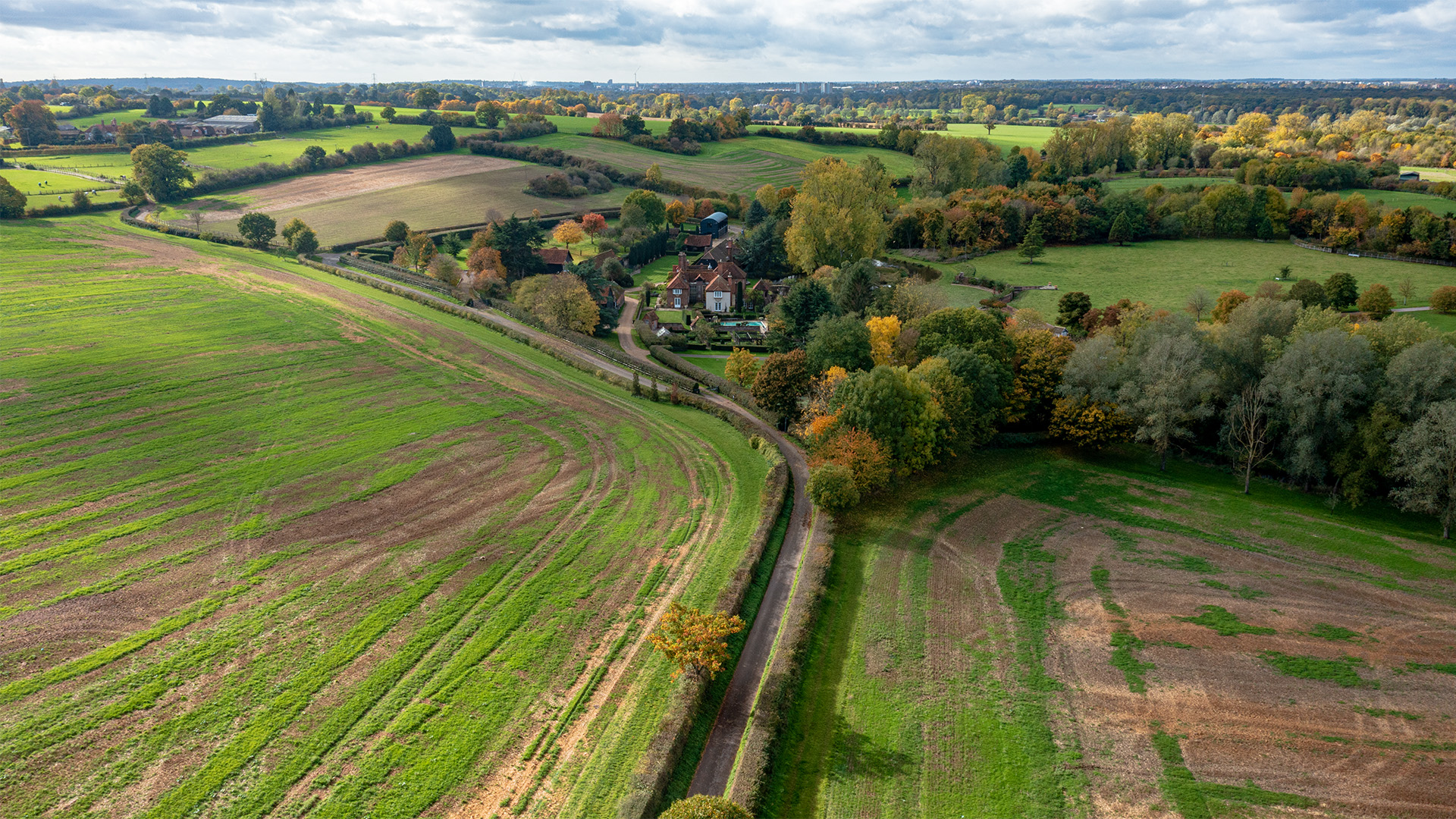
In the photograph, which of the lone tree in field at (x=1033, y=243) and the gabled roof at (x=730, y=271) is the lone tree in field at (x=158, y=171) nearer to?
the gabled roof at (x=730, y=271)

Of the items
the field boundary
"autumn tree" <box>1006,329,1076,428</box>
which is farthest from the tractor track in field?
the field boundary

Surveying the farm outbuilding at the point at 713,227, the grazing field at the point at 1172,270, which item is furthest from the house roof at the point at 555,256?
the grazing field at the point at 1172,270

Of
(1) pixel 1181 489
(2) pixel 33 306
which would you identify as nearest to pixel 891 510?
(1) pixel 1181 489

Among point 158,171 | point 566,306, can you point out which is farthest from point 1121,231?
point 158,171

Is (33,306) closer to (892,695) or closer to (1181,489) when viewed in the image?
(892,695)

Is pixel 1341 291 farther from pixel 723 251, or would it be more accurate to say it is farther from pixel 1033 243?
pixel 723 251

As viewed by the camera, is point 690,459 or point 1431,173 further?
point 1431,173
